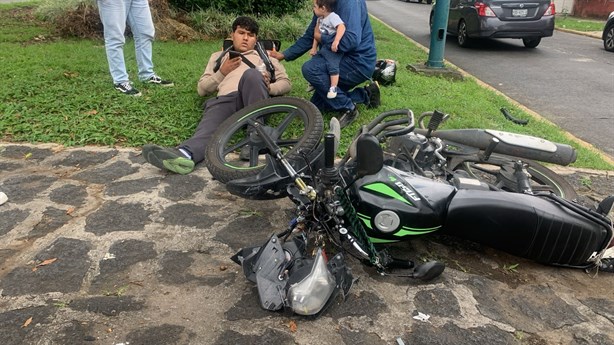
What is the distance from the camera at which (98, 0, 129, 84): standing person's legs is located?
5.83 meters

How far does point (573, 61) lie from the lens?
1105 centimetres

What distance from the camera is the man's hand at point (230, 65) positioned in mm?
5020

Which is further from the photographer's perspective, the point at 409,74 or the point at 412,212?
the point at 409,74

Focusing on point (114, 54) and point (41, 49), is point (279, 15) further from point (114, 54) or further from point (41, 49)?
point (114, 54)

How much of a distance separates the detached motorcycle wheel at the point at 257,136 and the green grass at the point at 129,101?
3.40 feet

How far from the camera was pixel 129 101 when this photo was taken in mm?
5793

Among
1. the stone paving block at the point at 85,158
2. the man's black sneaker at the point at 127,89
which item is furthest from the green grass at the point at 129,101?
the stone paving block at the point at 85,158

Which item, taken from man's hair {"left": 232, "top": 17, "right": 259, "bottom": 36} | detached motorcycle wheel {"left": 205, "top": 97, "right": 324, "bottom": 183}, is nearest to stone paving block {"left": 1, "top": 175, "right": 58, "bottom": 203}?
detached motorcycle wheel {"left": 205, "top": 97, "right": 324, "bottom": 183}

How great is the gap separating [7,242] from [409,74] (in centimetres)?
609

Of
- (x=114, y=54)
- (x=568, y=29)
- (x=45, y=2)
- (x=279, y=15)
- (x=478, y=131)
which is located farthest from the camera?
(x=568, y=29)

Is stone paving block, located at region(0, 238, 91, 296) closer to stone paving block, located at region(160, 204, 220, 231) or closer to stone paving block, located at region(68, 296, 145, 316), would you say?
stone paving block, located at region(68, 296, 145, 316)

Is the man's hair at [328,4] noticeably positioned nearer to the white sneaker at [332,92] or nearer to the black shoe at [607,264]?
the white sneaker at [332,92]

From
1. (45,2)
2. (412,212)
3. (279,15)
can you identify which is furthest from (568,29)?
(412,212)

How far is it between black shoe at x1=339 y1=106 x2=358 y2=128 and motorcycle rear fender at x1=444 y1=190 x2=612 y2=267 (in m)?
2.55
